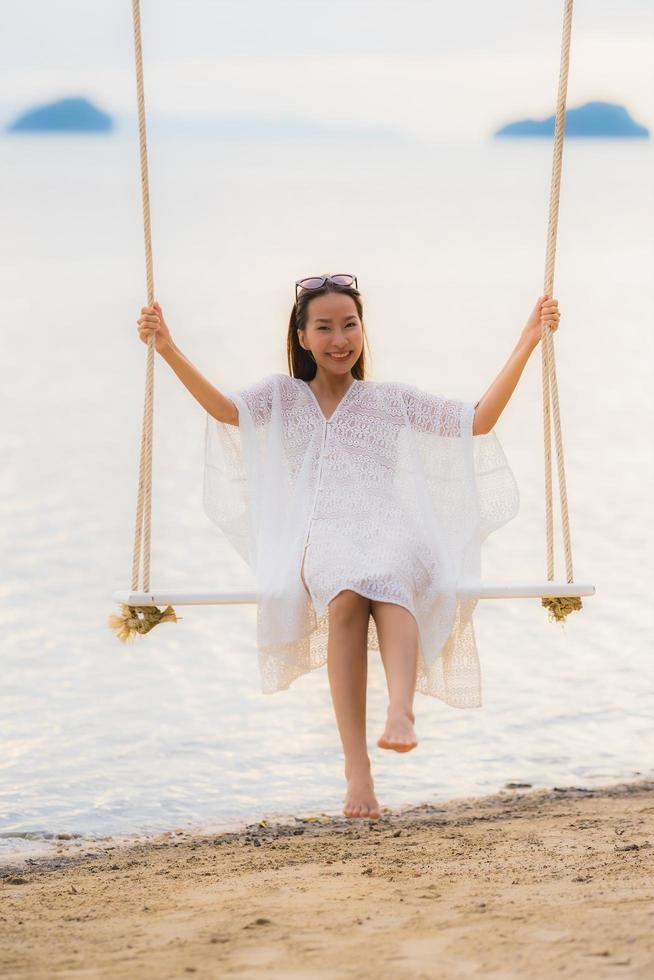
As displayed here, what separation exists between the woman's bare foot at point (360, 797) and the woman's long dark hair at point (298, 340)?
1018 mm

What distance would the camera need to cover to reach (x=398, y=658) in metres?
3.31

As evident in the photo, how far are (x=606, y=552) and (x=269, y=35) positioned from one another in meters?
33.5

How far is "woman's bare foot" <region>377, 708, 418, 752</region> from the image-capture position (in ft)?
10.2

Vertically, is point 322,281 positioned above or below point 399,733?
above

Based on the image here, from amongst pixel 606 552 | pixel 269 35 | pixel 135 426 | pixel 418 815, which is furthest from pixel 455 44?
pixel 418 815

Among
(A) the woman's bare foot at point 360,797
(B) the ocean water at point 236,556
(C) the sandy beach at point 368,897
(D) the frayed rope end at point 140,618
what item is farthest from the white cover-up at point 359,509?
(B) the ocean water at point 236,556

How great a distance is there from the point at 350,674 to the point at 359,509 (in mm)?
452

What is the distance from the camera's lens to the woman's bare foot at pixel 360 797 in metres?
3.23

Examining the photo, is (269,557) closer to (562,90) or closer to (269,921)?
(269,921)

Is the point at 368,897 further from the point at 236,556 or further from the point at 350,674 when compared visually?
the point at 236,556

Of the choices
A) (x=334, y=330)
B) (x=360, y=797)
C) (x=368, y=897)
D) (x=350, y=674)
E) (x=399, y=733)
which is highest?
(x=334, y=330)

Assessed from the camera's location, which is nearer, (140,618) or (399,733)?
(399,733)

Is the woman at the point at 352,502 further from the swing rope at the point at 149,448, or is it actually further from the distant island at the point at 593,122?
the distant island at the point at 593,122

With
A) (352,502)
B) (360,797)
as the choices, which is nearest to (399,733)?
(360,797)
